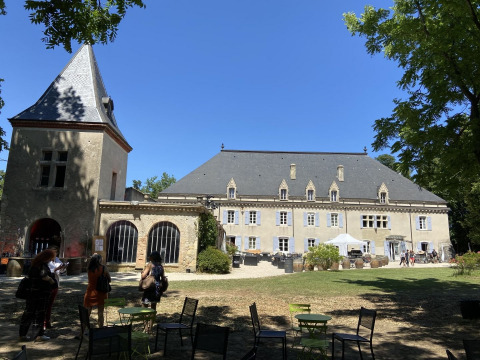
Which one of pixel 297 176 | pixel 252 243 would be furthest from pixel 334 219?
pixel 252 243

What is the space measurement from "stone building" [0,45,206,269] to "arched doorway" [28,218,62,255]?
49 mm

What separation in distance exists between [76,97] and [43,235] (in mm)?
8527

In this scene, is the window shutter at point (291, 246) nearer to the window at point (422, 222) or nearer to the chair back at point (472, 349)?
the window at point (422, 222)

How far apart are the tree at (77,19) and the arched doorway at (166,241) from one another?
1335 centimetres

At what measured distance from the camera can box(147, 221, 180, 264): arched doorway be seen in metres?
18.6

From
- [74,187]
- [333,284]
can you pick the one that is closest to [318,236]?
[333,284]

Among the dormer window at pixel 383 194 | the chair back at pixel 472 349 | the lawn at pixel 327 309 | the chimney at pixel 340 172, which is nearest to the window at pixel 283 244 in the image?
the chimney at pixel 340 172

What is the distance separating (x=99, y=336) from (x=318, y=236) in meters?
34.2

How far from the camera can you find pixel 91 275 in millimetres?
6336

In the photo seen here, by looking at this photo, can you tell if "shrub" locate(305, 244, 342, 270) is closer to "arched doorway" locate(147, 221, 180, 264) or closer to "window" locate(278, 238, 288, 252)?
"arched doorway" locate(147, 221, 180, 264)

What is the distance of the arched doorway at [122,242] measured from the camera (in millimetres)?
18672

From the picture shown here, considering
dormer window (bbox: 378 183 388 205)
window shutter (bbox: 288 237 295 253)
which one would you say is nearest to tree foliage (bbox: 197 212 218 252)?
window shutter (bbox: 288 237 295 253)

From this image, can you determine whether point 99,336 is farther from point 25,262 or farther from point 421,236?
point 421,236

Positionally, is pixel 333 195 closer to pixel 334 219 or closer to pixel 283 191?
pixel 334 219
